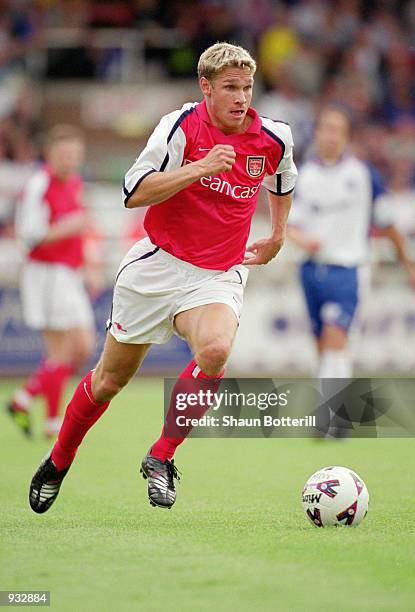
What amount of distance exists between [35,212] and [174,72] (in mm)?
8921

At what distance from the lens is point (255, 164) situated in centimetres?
630

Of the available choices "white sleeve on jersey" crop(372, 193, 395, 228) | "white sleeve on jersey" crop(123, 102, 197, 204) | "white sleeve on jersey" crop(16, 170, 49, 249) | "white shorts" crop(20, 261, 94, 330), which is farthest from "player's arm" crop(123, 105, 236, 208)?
"white shorts" crop(20, 261, 94, 330)

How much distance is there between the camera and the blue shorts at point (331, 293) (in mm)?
10383

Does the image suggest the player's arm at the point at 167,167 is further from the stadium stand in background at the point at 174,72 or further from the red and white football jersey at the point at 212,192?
the stadium stand in background at the point at 174,72

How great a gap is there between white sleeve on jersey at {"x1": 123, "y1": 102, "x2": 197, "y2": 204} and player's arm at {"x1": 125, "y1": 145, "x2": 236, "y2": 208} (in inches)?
2.0

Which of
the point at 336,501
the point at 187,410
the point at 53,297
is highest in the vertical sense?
the point at 187,410

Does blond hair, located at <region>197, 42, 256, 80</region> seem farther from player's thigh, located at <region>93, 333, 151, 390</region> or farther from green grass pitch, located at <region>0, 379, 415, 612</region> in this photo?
green grass pitch, located at <region>0, 379, 415, 612</region>

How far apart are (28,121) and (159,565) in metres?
13.9

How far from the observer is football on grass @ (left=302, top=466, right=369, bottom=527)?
582cm

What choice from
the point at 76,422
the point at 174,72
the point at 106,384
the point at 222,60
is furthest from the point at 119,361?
the point at 174,72

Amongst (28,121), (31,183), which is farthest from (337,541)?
(28,121)

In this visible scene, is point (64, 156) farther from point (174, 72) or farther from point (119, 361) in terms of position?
point (174, 72)

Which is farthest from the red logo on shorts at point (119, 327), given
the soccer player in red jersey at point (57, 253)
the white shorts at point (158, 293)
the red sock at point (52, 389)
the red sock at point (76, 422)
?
the soccer player in red jersey at point (57, 253)

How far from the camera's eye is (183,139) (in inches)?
→ 240
